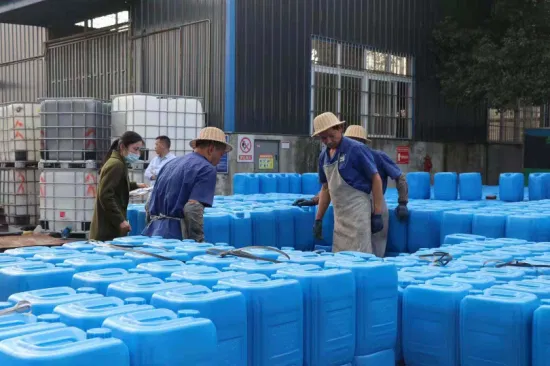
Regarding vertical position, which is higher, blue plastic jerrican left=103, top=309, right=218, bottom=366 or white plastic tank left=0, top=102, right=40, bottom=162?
white plastic tank left=0, top=102, right=40, bottom=162

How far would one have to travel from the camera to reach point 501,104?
19.8m

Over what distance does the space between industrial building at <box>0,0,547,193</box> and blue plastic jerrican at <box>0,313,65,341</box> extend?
42.5 feet

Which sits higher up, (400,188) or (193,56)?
(193,56)

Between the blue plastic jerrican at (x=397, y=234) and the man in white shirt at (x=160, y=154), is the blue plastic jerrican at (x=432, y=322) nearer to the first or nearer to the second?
the blue plastic jerrican at (x=397, y=234)

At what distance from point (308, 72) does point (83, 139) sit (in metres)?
6.33

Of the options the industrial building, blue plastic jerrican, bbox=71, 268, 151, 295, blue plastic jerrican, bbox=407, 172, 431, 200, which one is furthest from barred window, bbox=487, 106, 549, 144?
blue plastic jerrican, bbox=71, 268, 151, 295

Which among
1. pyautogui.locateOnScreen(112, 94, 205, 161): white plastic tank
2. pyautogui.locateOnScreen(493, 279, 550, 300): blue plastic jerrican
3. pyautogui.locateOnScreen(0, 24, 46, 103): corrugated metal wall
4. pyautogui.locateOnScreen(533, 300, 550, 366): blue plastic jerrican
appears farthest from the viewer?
pyautogui.locateOnScreen(0, 24, 46, 103): corrugated metal wall

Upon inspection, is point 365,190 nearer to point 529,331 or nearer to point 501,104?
point 529,331

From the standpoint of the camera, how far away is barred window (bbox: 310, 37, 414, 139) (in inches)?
687

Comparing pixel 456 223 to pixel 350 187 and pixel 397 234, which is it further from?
pixel 350 187

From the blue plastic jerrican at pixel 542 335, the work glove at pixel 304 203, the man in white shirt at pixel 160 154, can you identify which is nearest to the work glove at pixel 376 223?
the work glove at pixel 304 203

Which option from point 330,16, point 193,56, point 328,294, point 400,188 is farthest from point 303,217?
point 330,16

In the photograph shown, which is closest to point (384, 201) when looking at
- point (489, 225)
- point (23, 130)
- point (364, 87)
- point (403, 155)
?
point (489, 225)

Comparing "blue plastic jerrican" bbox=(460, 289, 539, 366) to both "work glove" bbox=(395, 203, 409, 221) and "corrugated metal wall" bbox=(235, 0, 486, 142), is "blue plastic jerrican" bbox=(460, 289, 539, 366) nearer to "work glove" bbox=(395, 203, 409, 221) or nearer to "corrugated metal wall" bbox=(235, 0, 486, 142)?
"work glove" bbox=(395, 203, 409, 221)
